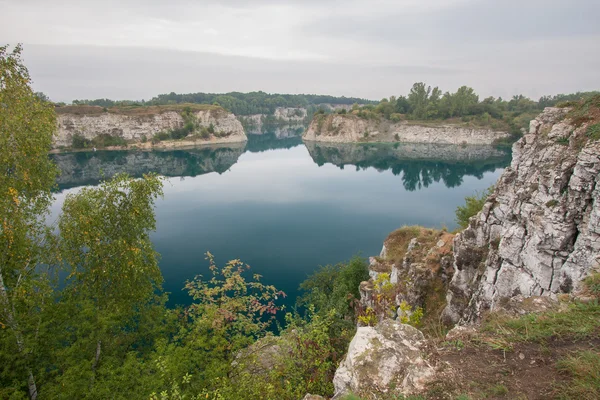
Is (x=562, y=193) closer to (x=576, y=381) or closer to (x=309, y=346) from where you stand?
(x=576, y=381)

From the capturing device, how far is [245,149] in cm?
11975

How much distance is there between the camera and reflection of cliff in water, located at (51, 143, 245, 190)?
69.8 metres

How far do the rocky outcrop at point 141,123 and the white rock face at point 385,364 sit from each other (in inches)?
4630

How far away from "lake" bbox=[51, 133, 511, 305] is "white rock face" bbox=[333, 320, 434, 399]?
431 inches

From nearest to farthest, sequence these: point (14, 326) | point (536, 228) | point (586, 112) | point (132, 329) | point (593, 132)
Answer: point (14, 326) < point (593, 132) < point (536, 228) < point (586, 112) < point (132, 329)

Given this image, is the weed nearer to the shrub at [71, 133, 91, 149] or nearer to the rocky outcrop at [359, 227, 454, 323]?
the rocky outcrop at [359, 227, 454, 323]

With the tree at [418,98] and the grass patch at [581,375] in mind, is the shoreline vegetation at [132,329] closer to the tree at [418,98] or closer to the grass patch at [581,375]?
the grass patch at [581,375]

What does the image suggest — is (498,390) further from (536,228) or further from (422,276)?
(422,276)

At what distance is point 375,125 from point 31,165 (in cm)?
13682

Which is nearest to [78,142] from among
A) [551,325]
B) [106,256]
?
[106,256]

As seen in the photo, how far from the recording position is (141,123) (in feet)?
375

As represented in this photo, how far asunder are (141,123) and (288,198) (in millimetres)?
87934

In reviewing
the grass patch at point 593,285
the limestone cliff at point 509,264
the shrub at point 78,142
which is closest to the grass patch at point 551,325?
the limestone cliff at point 509,264

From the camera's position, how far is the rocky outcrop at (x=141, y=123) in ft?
339
